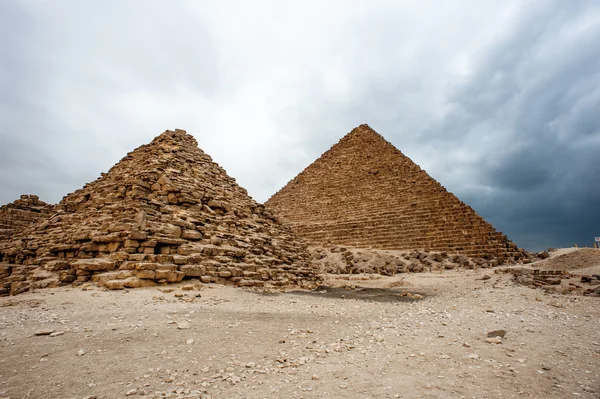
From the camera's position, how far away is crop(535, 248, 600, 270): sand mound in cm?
1124

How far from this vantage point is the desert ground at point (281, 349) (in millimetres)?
2562

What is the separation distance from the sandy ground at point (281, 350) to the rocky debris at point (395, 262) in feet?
36.9

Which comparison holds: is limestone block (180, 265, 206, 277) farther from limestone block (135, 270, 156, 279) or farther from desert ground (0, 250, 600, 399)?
desert ground (0, 250, 600, 399)

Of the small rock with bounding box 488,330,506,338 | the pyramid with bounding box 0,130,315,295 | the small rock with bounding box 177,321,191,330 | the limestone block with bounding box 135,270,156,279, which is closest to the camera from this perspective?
the small rock with bounding box 488,330,506,338

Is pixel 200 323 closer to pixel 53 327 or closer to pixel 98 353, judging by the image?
pixel 98 353

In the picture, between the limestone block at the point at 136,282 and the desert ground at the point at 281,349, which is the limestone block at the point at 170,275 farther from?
the desert ground at the point at 281,349

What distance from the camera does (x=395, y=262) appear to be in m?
17.6

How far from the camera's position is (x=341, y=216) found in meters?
28.8

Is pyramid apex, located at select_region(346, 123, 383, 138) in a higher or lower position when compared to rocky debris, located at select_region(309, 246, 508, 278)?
higher

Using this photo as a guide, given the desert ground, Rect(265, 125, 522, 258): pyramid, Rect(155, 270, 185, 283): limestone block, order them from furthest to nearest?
Rect(265, 125, 522, 258): pyramid → Rect(155, 270, 185, 283): limestone block → the desert ground

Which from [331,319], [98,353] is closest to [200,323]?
[98,353]

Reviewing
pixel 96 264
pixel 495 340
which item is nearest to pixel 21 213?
pixel 96 264

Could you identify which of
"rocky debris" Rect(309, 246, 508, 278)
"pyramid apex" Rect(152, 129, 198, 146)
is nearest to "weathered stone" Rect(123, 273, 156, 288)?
"pyramid apex" Rect(152, 129, 198, 146)

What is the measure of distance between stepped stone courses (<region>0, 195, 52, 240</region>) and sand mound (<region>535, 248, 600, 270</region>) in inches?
858
